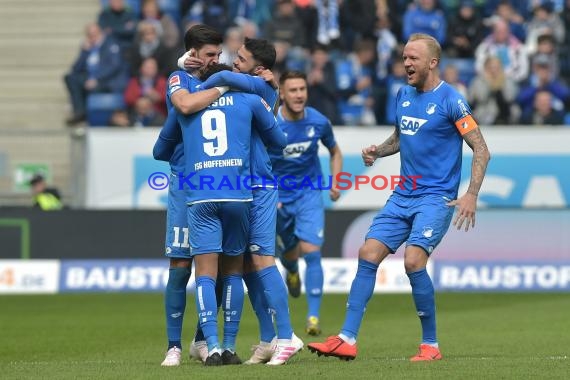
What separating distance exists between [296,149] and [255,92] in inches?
176

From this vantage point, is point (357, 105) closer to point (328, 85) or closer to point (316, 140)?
point (328, 85)

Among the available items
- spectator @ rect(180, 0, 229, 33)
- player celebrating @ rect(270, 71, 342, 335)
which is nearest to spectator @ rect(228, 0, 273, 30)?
spectator @ rect(180, 0, 229, 33)

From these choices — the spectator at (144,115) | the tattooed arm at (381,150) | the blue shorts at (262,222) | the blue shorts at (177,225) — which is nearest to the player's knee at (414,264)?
the tattooed arm at (381,150)

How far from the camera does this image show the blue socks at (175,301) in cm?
1048

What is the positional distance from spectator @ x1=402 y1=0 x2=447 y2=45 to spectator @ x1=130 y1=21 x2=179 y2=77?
413 centimetres

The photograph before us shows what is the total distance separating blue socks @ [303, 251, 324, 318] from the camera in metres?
14.1

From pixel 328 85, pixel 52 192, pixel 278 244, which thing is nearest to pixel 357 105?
pixel 328 85

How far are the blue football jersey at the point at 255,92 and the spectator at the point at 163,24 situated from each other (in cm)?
1419

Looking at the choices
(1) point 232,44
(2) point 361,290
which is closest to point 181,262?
(2) point 361,290

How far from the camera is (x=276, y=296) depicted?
10156mm

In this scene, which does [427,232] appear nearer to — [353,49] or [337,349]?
[337,349]

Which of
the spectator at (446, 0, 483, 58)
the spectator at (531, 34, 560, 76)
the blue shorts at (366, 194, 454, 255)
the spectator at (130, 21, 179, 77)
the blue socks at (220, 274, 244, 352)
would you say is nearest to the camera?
the blue socks at (220, 274, 244, 352)

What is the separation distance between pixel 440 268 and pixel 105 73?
7.51 metres

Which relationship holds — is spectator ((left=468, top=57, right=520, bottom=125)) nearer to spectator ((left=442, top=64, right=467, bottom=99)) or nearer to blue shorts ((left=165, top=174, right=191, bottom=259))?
spectator ((left=442, top=64, right=467, bottom=99))
